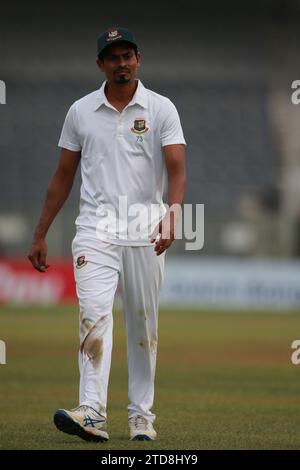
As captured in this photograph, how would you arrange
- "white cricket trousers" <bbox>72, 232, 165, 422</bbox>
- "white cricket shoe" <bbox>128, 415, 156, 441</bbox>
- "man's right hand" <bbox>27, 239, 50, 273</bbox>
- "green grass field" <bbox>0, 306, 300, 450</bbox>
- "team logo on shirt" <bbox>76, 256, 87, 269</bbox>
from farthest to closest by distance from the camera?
1. "green grass field" <bbox>0, 306, 300, 450</bbox>
2. "man's right hand" <bbox>27, 239, 50, 273</bbox>
3. "white cricket shoe" <bbox>128, 415, 156, 441</bbox>
4. "team logo on shirt" <bbox>76, 256, 87, 269</bbox>
5. "white cricket trousers" <bbox>72, 232, 165, 422</bbox>

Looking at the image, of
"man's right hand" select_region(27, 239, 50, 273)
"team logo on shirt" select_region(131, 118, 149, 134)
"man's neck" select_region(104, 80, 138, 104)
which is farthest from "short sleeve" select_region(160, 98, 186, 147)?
"man's right hand" select_region(27, 239, 50, 273)

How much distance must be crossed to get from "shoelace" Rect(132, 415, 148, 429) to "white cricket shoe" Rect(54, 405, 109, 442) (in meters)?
0.33

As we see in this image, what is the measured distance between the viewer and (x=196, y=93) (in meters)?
39.6

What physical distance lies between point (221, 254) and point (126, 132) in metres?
20.8

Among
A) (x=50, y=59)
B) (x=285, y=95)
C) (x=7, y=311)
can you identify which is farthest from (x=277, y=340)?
(x=50, y=59)

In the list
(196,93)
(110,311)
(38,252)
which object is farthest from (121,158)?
(196,93)

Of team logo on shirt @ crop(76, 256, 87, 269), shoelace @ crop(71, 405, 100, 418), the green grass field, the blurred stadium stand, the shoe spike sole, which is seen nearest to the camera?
the shoe spike sole

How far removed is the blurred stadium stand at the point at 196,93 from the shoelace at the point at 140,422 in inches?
817

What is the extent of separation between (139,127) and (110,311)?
123 centimetres

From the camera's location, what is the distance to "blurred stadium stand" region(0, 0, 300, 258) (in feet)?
111

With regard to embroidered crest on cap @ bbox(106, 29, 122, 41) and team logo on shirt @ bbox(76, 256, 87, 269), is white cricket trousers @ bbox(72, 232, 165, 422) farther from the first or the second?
embroidered crest on cap @ bbox(106, 29, 122, 41)

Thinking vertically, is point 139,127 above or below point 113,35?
below

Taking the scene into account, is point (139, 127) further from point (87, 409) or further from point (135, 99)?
point (87, 409)

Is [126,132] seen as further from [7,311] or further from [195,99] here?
[195,99]
